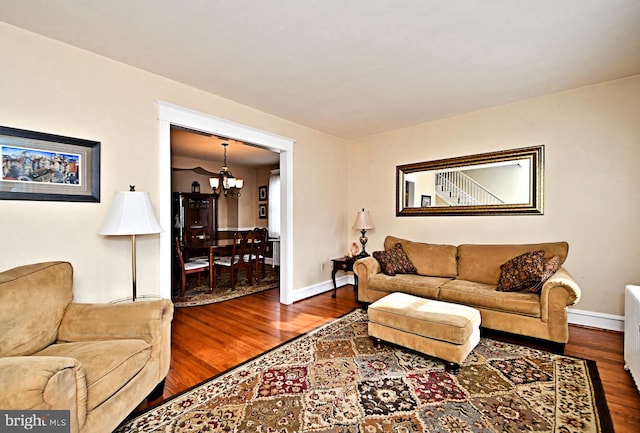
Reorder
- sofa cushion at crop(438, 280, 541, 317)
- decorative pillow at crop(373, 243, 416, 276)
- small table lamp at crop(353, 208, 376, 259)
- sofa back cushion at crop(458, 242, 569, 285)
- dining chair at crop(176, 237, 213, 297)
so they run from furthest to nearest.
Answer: small table lamp at crop(353, 208, 376, 259), dining chair at crop(176, 237, 213, 297), decorative pillow at crop(373, 243, 416, 276), sofa back cushion at crop(458, 242, 569, 285), sofa cushion at crop(438, 280, 541, 317)

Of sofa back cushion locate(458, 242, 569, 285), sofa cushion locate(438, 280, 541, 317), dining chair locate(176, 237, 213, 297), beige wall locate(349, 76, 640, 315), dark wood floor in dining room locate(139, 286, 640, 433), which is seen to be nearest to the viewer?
dark wood floor in dining room locate(139, 286, 640, 433)

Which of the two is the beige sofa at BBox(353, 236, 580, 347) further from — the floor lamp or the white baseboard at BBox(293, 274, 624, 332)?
the floor lamp

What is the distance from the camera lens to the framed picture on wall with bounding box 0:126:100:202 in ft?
6.86

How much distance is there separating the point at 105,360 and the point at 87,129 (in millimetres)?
1881

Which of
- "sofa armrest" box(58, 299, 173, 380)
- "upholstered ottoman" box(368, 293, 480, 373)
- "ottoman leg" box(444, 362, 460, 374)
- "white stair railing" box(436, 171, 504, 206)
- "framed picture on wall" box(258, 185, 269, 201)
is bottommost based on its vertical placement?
"ottoman leg" box(444, 362, 460, 374)

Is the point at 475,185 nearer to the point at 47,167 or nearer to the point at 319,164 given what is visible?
the point at 319,164

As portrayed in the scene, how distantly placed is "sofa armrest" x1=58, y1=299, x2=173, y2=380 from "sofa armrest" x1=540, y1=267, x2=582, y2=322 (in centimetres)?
315

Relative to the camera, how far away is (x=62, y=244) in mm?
2293

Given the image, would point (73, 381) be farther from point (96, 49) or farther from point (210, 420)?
point (96, 49)

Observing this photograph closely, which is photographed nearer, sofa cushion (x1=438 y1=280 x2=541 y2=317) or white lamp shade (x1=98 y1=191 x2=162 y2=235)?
white lamp shade (x1=98 y1=191 x2=162 y2=235)

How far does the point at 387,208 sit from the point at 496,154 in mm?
1717

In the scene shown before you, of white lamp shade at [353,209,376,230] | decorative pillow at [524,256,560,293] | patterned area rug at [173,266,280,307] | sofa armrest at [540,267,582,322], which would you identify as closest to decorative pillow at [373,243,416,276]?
white lamp shade at [353,209,376,230]

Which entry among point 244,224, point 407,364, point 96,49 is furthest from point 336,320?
point 244,224

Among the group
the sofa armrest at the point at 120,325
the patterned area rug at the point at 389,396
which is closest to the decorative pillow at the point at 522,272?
the patterned area rug at the point at 389,396
